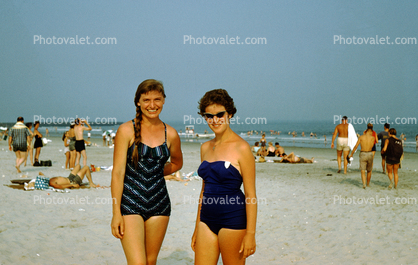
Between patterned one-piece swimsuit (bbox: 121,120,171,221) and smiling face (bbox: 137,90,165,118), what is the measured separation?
15 cm

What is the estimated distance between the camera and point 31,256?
4.88 meters

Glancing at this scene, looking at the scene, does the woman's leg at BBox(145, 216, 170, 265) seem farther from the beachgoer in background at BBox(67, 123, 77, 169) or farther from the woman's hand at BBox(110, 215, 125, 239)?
the beachgoer in background at BBox(67, 123, 77, 169)

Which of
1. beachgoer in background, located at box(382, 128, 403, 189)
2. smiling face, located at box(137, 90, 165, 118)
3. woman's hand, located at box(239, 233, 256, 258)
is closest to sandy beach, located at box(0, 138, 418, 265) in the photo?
beachgoer in background, located at box(382, 128, 403, 189)

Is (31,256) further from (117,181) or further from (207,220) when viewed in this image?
(207,220)

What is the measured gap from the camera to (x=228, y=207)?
2.64 meters

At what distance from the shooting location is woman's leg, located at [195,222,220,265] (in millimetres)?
2664

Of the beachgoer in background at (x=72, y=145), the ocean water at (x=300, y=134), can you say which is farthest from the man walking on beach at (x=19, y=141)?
the ocean water at (x=300, y=134)

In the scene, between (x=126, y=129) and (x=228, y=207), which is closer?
(x=228, y=207)

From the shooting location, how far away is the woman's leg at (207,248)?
8.74 feet

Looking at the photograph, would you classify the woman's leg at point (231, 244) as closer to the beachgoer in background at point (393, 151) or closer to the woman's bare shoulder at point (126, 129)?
the woman's bare shoulder at point (126, 129)

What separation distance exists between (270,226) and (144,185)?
4.55 metres

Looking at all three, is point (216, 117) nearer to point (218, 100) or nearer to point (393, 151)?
point (218, 100)

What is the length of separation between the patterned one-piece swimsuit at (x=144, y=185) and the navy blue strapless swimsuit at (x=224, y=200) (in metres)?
0.43

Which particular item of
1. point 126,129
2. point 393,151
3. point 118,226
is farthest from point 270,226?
point 393,151
